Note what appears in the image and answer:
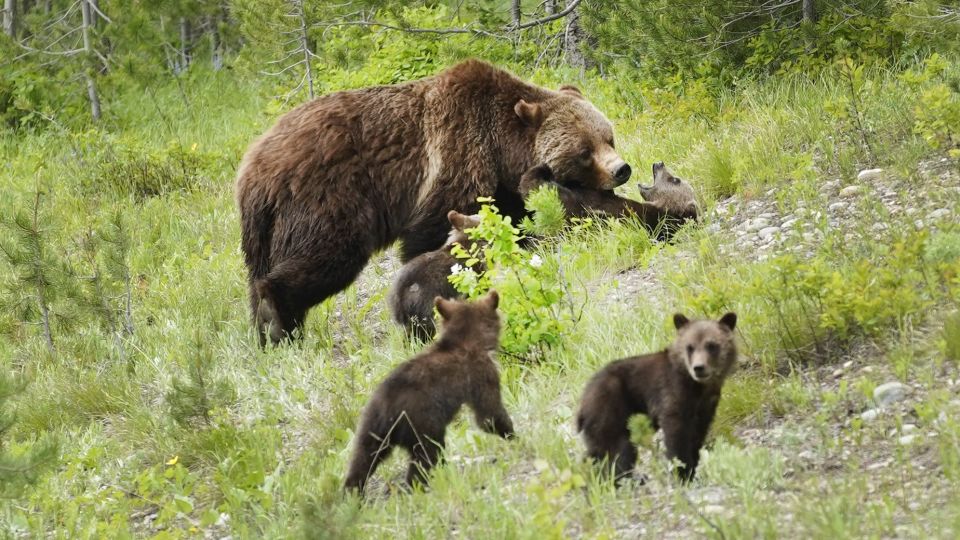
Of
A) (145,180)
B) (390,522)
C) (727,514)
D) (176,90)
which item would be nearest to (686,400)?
(727,514)

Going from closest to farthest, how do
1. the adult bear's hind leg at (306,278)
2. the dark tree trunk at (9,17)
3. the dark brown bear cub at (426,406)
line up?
the dark brown bear cub at (426,406) < the adult bear's hind leg at (306,278) < the dark tree trunk at (9,17)

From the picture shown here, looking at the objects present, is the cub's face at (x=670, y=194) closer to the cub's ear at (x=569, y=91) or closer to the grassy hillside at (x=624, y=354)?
the grassy hillside at (x=624, y=354)

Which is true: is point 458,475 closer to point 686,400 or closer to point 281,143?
point 686,400

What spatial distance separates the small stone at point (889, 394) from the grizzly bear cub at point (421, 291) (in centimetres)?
276

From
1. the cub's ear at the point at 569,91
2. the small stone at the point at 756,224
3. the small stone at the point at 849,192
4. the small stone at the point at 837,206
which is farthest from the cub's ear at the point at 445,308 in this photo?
the cub's ear at the point at 569,91

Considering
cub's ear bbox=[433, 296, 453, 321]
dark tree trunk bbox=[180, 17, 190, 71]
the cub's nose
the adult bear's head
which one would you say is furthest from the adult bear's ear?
dark tree trunk bbox=[180, 17, 190, 71]

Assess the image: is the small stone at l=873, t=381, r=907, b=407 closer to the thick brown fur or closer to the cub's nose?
the thick brown fur

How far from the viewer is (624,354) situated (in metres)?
5.96

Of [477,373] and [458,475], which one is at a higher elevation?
[477,373]

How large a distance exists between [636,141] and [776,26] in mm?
1644

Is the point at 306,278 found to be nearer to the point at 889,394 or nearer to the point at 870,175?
the point at 870,175

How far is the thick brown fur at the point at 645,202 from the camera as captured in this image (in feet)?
26.8

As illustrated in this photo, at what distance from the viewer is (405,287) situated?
721 centimetres

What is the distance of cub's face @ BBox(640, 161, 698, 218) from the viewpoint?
8.21 meters
